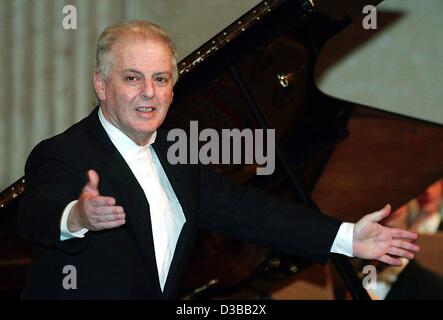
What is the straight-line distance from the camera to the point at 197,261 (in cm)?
416

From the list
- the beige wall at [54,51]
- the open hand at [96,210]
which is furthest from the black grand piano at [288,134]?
the beige wall at [54,51]

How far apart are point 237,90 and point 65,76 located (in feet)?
4.49

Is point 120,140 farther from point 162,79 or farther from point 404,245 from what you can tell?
point 404,245

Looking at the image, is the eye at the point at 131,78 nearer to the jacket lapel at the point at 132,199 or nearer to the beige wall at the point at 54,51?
the jacket lapel at the point at 132,199

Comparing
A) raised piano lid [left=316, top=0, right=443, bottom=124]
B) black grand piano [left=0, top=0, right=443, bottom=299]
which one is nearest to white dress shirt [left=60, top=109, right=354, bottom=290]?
black grand piano [left=0, top=0, right=443, bottom=299]

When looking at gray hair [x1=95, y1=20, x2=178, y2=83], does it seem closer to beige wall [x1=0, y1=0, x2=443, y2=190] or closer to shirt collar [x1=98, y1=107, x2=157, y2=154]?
shirt collar [x1=98, y1=107, x2=157, y2=154]

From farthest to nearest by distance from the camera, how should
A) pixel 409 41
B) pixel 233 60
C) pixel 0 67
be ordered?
1. pixel 409 41
2. pixel 0 67
3. pixel 233 60

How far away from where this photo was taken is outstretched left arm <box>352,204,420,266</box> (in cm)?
247

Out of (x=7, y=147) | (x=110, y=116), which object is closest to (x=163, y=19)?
(x=7, y=147)

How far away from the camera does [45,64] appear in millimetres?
4812

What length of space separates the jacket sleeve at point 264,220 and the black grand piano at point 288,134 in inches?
26.9

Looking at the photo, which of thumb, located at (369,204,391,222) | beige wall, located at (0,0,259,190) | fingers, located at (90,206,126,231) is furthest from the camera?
beige wall, located at (0,0,259,190)

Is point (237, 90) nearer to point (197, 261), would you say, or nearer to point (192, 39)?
point (197, 261)

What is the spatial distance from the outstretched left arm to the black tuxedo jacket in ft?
A: 0.32
